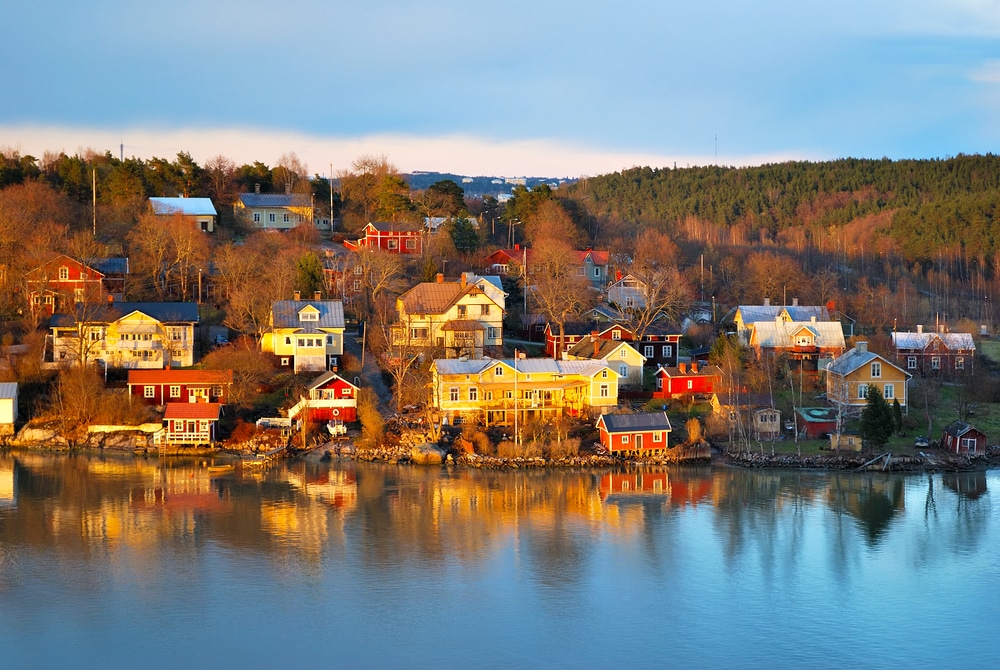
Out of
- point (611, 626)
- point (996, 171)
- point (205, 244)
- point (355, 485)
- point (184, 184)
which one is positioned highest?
point (996, 171)

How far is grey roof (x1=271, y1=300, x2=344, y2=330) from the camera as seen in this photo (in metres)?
23.0

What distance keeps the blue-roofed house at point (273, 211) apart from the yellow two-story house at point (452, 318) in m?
9.61

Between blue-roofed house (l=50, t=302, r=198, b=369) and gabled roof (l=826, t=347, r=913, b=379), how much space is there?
43.7ft

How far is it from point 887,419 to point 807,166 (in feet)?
147

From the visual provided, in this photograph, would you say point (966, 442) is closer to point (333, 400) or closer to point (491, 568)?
point (491, 568)

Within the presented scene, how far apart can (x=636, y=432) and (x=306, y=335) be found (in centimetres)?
735

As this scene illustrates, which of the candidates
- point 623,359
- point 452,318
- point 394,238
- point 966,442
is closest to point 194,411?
point 452,318

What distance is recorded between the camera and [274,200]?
3444cm

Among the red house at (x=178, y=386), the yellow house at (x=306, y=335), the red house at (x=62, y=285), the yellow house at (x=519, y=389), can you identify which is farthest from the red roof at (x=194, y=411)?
the red house at (x=62, y=285)

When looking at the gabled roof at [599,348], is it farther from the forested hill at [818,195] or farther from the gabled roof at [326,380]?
the forested hill at [818,195]

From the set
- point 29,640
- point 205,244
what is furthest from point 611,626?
point 205,244

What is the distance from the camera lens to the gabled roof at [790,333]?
2500cm

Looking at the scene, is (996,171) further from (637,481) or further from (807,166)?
(637,481)

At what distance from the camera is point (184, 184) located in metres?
34.2
